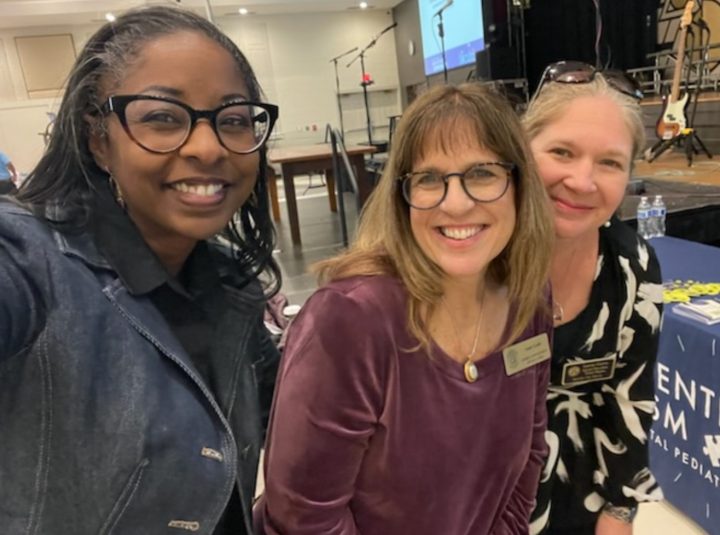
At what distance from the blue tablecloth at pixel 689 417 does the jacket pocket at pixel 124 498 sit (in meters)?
1.45

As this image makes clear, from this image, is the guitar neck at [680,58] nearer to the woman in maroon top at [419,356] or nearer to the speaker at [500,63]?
the speaker at [500,63]

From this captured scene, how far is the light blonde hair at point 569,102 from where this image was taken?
1048mm

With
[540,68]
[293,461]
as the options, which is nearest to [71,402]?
[293,461]

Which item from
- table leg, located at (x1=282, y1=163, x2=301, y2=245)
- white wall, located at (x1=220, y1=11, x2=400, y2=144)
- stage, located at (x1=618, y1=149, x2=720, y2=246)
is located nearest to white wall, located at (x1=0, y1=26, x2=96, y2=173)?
white wall, located at (x1=220, y1=11, x2=400, y2=144)

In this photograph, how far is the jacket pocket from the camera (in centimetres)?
70

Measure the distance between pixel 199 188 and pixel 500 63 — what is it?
3936 mm

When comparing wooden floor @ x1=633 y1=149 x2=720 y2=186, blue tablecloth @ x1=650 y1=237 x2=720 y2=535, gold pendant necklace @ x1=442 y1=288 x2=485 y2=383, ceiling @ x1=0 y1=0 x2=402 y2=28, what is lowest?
blue tablecloth @ x1=650 y1=237 x2=720 y2=535

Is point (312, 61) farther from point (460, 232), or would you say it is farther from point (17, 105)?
point (460, 232)

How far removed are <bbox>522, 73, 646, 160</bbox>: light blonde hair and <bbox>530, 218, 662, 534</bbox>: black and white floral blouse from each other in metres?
0.21

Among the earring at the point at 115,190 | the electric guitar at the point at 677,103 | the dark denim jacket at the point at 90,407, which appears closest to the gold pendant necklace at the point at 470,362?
the dark denim jacket at the point at 90,407

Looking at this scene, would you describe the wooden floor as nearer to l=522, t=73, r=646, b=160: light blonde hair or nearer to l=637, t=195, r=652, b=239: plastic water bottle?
l=637, t=195, r=652, b=239: plastic water bottle

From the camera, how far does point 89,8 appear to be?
884 cm

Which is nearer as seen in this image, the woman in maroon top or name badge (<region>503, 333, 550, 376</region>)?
the woman in maroon top

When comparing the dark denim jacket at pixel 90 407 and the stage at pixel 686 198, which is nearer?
the dark denim jacket at pixel 90 407
